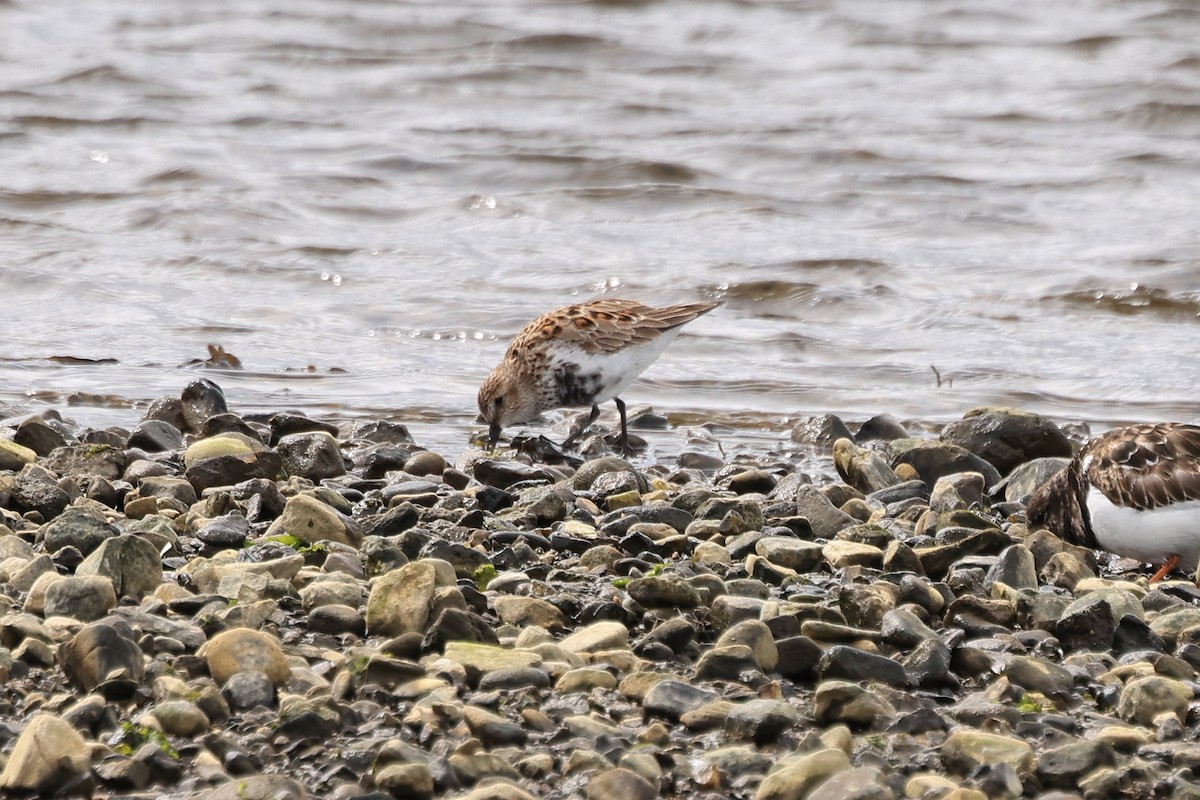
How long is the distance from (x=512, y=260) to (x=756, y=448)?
4468 mm

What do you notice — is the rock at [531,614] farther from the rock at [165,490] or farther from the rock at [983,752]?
the rock at [165,490]

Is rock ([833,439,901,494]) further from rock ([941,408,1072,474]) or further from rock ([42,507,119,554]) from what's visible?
rock ([42,507,119,554])

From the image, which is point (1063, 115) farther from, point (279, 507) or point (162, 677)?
point (162, 677)

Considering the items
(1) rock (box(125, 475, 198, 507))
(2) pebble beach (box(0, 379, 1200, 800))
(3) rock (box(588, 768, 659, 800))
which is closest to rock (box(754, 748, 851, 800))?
(2) pebble beach (box(0, 379, 1200, 800))

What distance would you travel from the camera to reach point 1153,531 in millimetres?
5777

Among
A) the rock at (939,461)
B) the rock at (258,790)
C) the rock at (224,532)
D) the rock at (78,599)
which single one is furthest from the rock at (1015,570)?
the rock at (78,599)

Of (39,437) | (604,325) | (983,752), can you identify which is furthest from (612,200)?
(983,752)

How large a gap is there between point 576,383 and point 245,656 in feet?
14.9

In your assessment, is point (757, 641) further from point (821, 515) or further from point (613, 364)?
point (613, 364)

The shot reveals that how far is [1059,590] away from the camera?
5.68 metres

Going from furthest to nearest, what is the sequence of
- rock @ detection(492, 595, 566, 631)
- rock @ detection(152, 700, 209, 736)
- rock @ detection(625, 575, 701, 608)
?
rock @ detection(625, 575, 701, 608)
rock @ detection(492, 595, 566, 631)
rock @ detection(152, 700, 209, 736)

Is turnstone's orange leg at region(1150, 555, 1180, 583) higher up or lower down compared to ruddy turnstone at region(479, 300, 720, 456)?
lower down

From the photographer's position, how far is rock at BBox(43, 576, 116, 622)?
4.64m

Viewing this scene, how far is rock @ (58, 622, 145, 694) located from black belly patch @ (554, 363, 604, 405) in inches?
180
